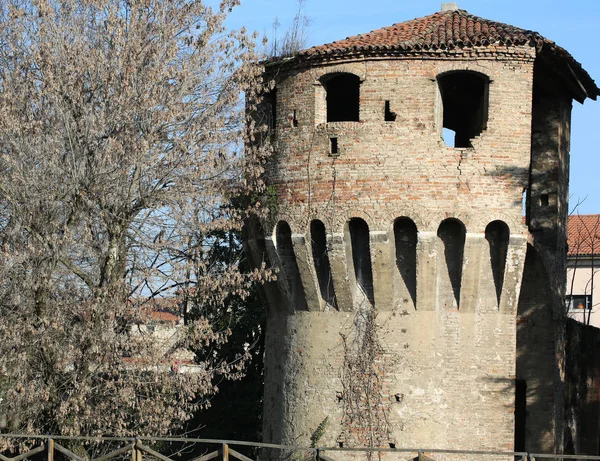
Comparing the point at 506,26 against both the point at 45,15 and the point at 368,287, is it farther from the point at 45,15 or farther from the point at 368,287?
the point at 45,15

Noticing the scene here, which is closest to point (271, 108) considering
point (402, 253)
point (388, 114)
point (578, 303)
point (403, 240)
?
point (388, 114)

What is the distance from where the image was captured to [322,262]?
62.5 ft

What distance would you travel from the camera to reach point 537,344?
67.7 feet

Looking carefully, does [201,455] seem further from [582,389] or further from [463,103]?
[582,389]

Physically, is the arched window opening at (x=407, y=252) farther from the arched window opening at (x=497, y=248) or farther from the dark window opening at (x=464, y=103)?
the dark window opening at (x=464, y=103)

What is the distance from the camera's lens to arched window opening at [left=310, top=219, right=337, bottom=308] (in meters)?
19.0

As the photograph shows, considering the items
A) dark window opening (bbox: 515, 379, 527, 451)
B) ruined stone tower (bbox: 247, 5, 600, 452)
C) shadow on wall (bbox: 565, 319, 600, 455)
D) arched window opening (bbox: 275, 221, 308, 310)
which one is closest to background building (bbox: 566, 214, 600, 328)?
shadow on wall (bbox: 565, 319, 600, 455)

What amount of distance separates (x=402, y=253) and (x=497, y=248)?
4.92ft

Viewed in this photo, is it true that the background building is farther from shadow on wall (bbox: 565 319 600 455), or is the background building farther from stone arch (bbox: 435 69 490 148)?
stone arch (bbox: 435 69 490 148)

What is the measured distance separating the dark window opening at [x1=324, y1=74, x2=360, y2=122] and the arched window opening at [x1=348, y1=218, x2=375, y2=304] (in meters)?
3.07

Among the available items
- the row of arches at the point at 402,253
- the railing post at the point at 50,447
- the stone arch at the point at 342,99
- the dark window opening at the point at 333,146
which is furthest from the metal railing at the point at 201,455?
the stone arch at the point at 342,99

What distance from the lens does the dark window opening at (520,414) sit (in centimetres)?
2089

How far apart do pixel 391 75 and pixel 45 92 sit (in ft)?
17.7

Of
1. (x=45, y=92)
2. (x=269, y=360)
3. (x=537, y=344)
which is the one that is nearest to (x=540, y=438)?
(x=537, y=344)
